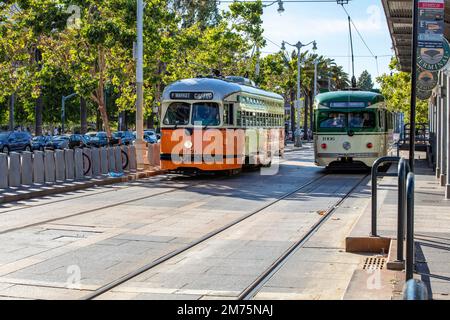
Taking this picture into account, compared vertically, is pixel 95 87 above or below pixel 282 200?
above

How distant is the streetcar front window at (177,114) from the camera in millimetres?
24469

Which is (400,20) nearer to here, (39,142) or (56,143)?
(56,143)

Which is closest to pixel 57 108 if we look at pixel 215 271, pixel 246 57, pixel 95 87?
pixel 246 57

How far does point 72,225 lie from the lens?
530 inches

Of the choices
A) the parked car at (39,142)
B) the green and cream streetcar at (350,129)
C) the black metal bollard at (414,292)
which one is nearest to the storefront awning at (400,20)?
the green and cream streetcar at (350,129)

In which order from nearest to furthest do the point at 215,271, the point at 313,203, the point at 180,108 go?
the point at 215,271 → the point at 313,203 → the point at 180,108

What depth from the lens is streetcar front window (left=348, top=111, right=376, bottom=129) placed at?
2730 cm

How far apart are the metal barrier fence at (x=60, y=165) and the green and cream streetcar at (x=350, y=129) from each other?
296 inches

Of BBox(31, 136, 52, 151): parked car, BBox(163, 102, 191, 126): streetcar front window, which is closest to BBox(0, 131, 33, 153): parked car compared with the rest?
BBox(31, 136, 52, 151): parked car

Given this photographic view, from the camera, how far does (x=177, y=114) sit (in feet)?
80.8

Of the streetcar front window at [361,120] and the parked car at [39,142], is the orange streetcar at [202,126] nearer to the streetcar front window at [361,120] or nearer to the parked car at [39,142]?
the streetcar front window at [361,120]

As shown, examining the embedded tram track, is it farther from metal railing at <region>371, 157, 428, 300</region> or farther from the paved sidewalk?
metal railing at <region>371, 157, 428, 300</region>

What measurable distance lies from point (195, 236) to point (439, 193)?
337 inches

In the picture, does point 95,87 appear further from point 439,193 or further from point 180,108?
point 439,193
